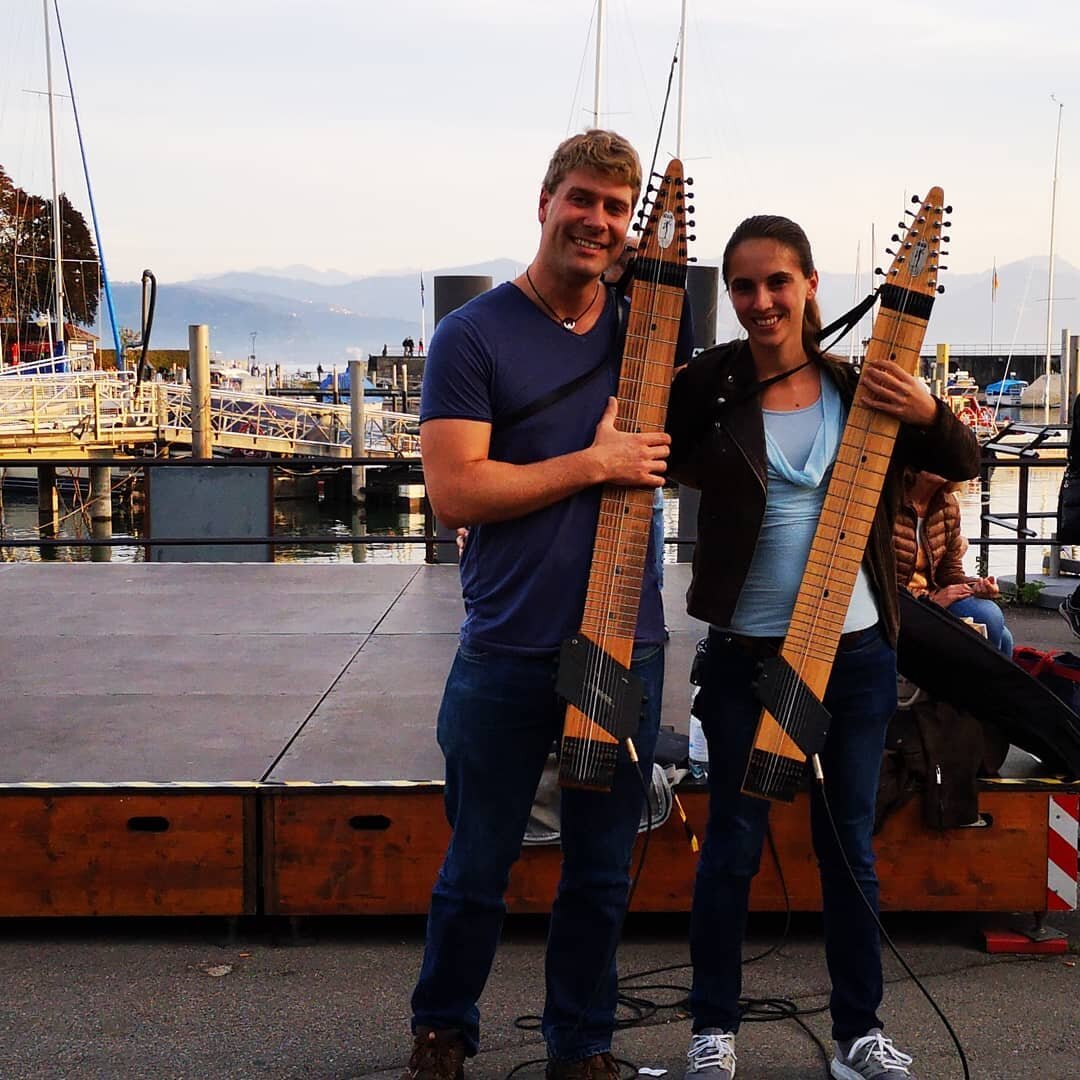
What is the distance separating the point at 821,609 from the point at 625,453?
0.51 m

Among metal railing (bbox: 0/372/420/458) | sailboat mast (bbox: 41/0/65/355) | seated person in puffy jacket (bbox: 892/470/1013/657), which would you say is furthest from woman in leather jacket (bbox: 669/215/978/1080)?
sailboat mast (bbox: 41/0/65/355)

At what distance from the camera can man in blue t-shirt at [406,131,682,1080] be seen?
2.82 meters

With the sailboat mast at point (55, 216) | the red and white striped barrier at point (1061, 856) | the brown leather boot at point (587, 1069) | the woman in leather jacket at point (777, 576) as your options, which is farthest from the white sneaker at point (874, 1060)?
the sailboat mast at point (55, 216)

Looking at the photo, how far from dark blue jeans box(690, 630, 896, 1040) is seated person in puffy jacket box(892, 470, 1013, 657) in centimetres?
196

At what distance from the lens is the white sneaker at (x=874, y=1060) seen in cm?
308

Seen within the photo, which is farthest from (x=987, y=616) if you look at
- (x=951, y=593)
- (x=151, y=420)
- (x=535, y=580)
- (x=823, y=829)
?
(x=151, y=420)

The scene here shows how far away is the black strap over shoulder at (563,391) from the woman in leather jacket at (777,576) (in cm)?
22

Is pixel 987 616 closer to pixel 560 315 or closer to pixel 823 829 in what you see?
pixel 823 829

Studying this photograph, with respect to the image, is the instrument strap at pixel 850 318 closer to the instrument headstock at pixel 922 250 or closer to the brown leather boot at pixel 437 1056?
the instrument headstock at pixel 922 250

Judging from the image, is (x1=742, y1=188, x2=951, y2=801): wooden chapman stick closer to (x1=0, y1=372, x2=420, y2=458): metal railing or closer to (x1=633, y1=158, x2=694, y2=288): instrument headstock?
(x1=633, y1=158, x2=694, y2=288): instrument headstock

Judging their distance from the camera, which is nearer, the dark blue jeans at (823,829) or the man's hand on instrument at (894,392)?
the man's hand on instrument at (894,392)

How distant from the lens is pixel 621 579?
112 inches

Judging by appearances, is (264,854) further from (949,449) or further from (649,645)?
(949,449)

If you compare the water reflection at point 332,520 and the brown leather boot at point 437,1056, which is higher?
the brown leather boot at point 437,1056
